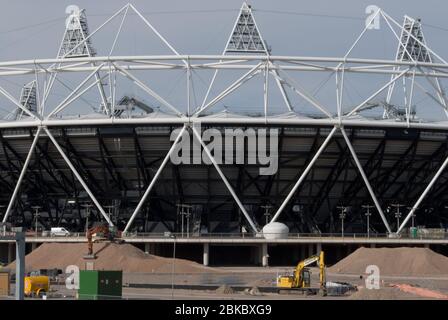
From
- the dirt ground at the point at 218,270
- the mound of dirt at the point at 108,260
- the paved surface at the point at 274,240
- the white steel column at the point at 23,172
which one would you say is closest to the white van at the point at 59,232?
the paved surface at the point at 274,240

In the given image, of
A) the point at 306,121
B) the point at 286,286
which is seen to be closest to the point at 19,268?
the point at 286,286

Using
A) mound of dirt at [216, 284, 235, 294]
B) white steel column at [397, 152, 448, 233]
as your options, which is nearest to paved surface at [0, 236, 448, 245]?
white steel column at [397, 152, 448, 233]

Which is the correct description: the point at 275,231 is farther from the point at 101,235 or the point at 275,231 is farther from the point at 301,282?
the point at 301,282

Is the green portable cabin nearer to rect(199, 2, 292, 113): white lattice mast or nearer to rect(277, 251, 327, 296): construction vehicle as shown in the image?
rect(277, 251, 327, 296): construction vehicle

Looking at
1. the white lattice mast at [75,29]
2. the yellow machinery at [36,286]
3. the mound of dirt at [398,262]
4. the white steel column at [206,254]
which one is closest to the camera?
the yellow machinery at [36,286]

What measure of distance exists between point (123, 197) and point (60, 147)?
33.1 feet

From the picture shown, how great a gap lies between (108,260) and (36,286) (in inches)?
884

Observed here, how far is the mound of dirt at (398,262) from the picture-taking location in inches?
2793

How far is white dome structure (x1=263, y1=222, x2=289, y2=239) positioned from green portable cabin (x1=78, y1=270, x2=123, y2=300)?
36742 millimetres

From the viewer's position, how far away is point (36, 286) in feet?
160

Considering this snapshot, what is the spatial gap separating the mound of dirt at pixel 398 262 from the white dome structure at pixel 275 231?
8846 millimetres

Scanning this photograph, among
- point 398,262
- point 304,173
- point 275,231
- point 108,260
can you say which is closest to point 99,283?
point 108,260

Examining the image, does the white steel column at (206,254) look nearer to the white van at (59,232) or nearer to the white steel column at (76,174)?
the white steel column at (76,174)
